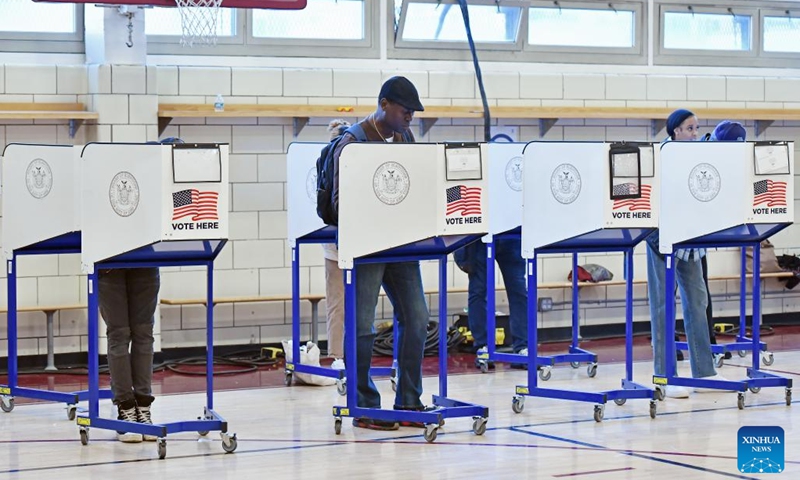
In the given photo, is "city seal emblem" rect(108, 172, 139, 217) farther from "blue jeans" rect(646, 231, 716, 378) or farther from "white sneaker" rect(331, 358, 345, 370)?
"blue jeans" rect(646, 231, 716, 378)

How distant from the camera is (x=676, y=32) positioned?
9.80m

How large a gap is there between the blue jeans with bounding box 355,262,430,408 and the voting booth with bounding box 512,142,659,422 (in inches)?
26.3

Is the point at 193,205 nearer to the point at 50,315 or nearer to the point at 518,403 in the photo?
the point at 518,403

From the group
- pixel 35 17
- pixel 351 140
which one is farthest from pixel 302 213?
pixel 35 17

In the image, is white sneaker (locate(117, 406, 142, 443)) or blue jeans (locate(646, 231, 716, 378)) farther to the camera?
blue jeans (locate(646, 231, 716, 378))

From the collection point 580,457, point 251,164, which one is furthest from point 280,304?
point 580,457

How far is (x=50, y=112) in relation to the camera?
7.52 m

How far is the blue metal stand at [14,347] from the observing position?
238 inches

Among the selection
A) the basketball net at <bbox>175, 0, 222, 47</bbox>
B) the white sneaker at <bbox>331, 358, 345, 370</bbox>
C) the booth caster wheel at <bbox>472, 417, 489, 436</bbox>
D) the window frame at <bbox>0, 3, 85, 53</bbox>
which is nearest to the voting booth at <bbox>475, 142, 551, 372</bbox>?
the white sneaker at <bbox>331, 358, 345, 370</bbox>

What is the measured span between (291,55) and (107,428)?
13.0 feet

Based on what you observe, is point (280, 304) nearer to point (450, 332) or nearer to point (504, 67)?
point (450, 332)

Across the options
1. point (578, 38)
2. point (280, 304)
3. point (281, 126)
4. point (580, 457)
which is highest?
point (578, 38)

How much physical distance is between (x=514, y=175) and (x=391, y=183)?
1927 mm

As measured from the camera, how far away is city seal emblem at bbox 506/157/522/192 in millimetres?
7090
